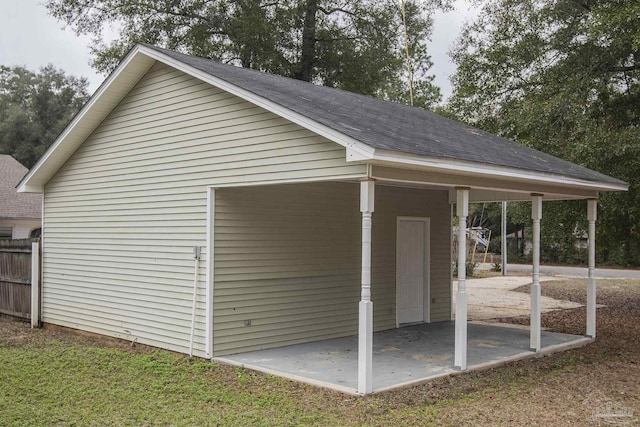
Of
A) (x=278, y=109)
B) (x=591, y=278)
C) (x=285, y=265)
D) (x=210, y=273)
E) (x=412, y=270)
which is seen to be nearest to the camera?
(x=278, y=109)

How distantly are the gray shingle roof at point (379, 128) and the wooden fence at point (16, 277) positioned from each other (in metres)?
5.55

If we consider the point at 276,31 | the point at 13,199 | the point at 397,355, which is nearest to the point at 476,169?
the point at 397,355

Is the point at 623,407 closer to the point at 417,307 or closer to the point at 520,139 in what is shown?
the point at 417,307

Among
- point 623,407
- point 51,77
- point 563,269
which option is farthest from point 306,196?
point 51,77

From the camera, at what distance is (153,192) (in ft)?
32.1

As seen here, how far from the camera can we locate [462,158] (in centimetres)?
741

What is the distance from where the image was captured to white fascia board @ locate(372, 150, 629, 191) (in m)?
6.55

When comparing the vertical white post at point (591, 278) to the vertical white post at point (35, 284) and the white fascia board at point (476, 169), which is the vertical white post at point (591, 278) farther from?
the vertical white post at point (35, 284)

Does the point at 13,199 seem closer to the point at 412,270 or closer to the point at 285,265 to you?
the point at 412,270

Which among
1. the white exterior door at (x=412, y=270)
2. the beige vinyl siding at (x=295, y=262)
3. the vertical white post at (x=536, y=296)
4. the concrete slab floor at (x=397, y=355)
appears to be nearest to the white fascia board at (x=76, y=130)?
the beige vinyl siding at (x=295, y=262)

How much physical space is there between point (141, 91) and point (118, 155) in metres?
1.16

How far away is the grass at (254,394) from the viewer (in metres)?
6.15

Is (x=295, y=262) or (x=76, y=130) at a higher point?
(x=76, y=130)

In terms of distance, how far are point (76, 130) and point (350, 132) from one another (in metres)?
6.04
